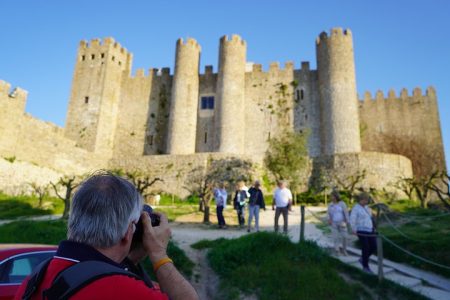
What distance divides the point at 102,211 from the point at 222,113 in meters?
29.1

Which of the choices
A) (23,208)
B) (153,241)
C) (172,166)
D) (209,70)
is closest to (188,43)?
(209,70)

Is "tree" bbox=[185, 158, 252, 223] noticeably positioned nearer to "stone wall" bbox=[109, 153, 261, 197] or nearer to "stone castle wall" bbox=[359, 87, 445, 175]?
"stone wall" bbox=[109, 153, 261, 197]

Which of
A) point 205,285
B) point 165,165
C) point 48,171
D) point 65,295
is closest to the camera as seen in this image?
point 65,295

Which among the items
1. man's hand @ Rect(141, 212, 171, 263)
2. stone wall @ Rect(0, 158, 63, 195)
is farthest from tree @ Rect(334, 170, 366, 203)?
A: man's hand @ Rect(141, 212, 171, 263)

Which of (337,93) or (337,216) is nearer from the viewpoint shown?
(337,216)

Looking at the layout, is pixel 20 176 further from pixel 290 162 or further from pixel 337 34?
pixel 337 34

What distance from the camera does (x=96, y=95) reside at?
32906mm

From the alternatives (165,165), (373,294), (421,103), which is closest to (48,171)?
(165,165)

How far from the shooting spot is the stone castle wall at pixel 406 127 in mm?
32344

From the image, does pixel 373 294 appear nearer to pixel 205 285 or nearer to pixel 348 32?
pixel 205 285

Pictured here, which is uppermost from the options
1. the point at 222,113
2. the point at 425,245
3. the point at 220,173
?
the point at 222,113

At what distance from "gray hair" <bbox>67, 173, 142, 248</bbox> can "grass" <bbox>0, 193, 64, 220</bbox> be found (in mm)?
15272

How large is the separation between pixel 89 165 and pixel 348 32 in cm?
2473

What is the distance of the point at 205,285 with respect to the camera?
21.9ft
